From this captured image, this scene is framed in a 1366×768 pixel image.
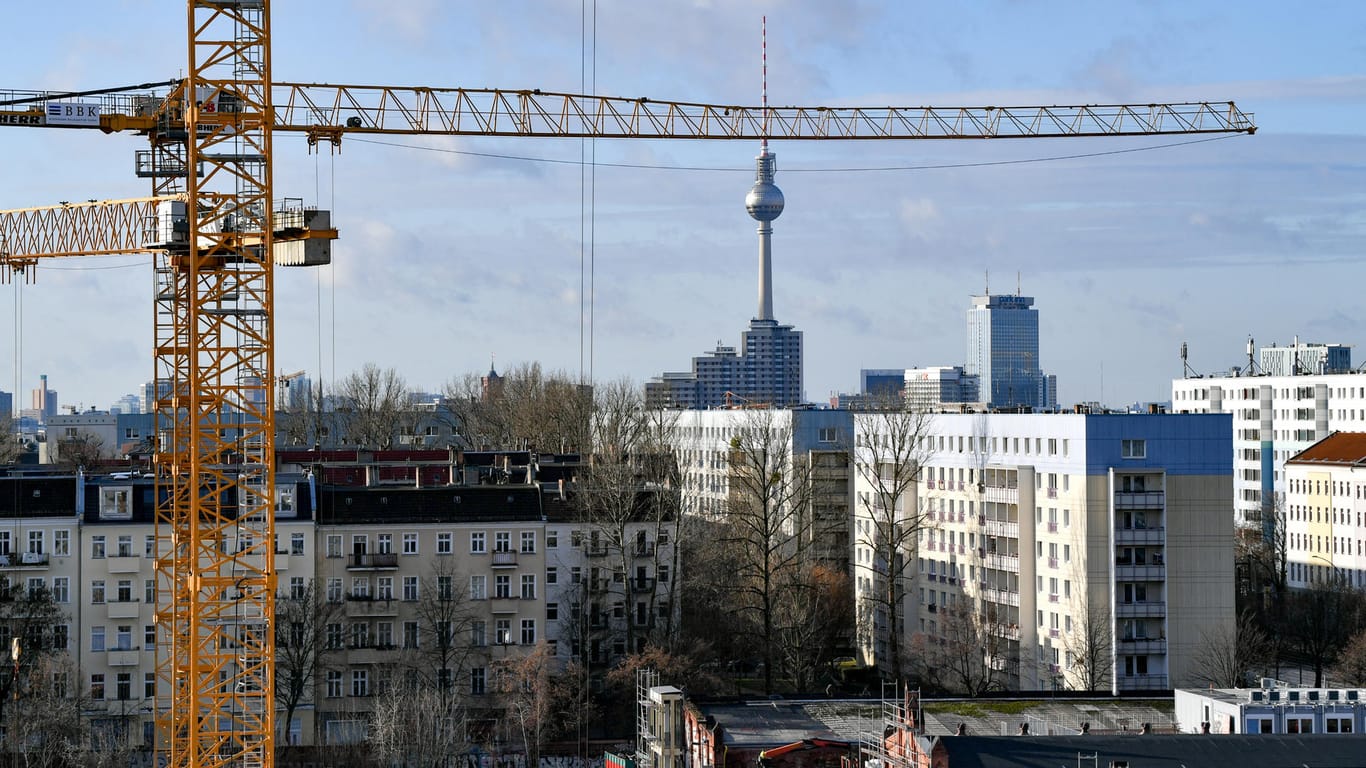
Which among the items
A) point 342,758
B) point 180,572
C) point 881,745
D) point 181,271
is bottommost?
point 342,758

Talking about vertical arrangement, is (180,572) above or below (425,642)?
above

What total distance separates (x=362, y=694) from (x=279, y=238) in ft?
77.4

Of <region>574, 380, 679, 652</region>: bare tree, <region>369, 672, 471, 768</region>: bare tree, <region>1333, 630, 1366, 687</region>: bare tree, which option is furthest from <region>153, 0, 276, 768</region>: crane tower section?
<region>1333, 630, 1366, 687</region>: bare tree

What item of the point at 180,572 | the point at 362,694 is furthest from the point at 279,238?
the point at 362,694

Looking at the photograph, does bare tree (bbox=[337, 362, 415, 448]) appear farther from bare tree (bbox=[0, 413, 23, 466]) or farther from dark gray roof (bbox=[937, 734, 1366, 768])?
dark gray roof (bbox=[937, 734, 1366, 768])

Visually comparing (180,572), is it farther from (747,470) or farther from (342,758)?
(747,470)

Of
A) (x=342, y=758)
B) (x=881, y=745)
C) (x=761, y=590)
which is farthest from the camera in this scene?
(x=761, y=590)

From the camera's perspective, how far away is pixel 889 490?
79.2 meters

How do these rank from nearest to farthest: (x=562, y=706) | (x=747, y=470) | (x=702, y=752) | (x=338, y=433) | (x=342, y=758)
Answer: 1. (x=702, y=752)
2. (x=342, y=758)
3. (x=562, y=706)
4. (x=747, y=470)
5. (x=338, y=433)

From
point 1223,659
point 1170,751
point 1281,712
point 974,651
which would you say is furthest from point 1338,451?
point 1170,751

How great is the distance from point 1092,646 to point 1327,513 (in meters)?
43.9

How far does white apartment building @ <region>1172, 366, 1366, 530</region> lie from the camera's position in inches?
4368

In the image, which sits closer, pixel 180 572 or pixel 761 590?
pixel 180 572

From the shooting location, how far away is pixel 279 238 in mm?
39250
